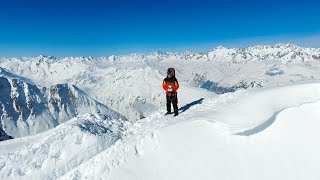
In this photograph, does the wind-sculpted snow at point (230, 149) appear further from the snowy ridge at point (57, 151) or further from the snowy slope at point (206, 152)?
the snowy ridge at point (57, 151)

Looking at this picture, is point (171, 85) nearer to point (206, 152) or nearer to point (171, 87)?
point (171, 87)

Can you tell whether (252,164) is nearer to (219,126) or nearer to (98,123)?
(219,126)

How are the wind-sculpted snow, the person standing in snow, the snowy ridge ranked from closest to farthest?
the wind-sculpted snow
the snowy ridge
the person standing in snow

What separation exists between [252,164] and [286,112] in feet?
14.2

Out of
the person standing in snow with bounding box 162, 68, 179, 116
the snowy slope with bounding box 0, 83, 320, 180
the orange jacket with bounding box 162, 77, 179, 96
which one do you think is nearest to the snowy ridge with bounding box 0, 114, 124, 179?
the snowy slope with bounding box 0, 83, 320, 180

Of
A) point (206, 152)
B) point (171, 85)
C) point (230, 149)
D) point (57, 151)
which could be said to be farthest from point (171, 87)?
point (230, 149)

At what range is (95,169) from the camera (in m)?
16.0

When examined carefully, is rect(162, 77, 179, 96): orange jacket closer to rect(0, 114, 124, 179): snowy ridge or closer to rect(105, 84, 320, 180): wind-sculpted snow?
rect(0, 114, 124, 179): snowy ridge

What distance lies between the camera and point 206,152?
627 inches

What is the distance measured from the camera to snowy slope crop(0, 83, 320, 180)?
→ 49.5 ft

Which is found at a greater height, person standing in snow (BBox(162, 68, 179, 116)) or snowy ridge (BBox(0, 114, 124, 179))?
person standing in snow (BBox(162, 68, 179, 116))

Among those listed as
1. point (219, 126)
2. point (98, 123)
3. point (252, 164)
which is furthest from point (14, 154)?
point (252, 164)

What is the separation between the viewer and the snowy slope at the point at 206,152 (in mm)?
15094

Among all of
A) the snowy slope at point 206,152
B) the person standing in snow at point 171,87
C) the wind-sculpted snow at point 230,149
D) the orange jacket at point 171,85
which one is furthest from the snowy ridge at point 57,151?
the orange jacket at point 171,85
